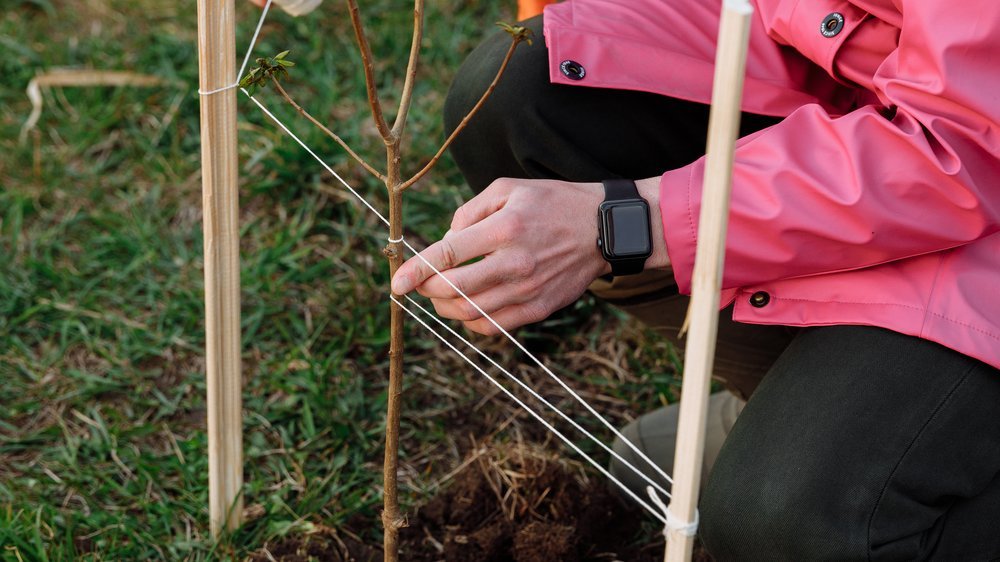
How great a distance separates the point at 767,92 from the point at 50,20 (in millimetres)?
2364

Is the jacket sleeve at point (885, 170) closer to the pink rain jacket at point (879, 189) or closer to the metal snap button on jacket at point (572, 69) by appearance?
the pink rain jacket at point (879, 189)

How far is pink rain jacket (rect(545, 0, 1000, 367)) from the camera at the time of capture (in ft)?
3.67

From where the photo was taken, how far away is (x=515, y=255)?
4.00ft

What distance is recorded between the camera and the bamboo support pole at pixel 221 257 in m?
1.30

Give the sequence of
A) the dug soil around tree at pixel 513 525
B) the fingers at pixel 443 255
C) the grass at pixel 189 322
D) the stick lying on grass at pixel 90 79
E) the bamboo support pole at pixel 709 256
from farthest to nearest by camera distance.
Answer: the stick lying on grass at pixel 90 79
the grass at pixel 189 322
the dug soil around tree at pixel 513 525
the fingers at pixel 443 255
the bamboo support pole at pixel 709 256

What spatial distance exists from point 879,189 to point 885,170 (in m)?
0.02

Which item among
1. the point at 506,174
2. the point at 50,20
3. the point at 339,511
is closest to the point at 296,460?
the point at 339,511

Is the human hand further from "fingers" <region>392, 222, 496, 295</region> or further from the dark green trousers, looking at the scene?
the dark green trousers

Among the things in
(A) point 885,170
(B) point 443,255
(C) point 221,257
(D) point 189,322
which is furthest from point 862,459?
(D) point 189,322

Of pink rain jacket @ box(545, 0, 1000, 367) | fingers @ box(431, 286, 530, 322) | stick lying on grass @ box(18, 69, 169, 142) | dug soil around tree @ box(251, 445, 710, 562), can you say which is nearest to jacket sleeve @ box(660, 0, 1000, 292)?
pink rain jacket @ box(545, 0, 1000, 367)

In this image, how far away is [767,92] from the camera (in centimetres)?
143

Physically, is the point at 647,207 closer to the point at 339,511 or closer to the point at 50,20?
the point at 339,511

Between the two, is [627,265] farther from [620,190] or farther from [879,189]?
[879,189]

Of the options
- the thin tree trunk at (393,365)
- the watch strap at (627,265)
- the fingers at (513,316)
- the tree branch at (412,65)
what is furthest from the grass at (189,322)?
the tree branch at (412,65)
